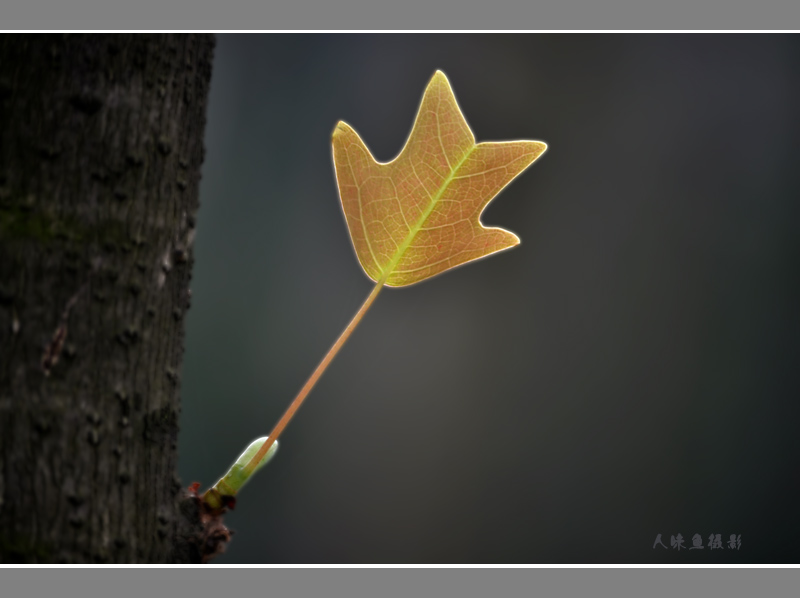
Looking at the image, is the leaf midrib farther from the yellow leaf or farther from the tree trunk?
the tree trunk

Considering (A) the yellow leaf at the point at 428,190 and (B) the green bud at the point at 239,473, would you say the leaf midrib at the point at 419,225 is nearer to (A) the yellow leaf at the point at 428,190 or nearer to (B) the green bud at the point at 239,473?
(A) the yellow leaf at the point at 428,190

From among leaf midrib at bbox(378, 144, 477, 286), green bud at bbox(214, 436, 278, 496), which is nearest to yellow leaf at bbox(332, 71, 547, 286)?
leaf midrib at bbox(378, 144, 477, 286)

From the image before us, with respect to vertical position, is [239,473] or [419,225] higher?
[419,225]

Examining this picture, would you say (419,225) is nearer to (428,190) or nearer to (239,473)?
(428,190)

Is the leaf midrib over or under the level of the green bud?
over

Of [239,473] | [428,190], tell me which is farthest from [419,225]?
[239,473]

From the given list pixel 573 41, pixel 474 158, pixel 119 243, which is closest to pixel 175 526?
pixel 119 243

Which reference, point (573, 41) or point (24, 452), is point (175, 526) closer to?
point (24, 452)
